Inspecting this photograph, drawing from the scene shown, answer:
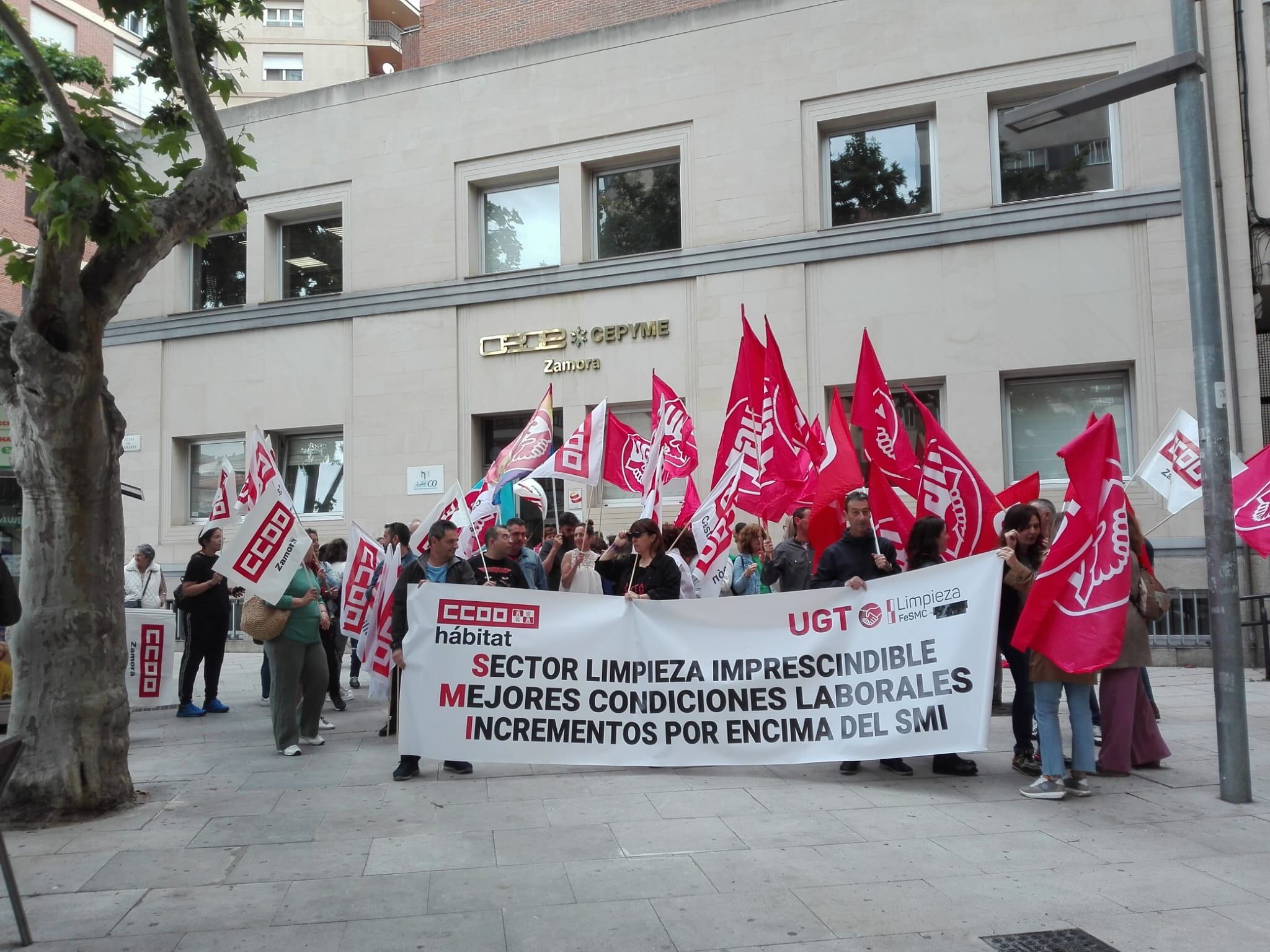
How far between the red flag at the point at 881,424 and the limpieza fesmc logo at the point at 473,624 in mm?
3080

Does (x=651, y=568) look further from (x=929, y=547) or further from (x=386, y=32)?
(x=386, y=32)

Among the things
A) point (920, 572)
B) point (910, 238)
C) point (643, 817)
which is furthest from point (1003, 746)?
point (910, 238)

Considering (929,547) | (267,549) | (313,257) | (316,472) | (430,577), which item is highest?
(313,257)

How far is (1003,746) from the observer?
8.17m

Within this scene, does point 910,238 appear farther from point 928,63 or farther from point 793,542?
point 793,542

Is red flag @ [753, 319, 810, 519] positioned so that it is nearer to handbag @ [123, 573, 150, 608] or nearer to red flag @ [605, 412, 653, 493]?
red flag @ [605, 412, 653, 493]

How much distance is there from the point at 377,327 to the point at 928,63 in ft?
32.3

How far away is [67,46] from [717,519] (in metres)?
32.9

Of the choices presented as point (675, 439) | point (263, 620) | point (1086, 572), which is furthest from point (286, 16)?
point (1086, 572)

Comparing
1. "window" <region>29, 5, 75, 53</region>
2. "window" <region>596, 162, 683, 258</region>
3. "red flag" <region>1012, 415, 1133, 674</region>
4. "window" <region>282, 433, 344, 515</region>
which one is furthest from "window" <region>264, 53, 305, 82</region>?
"red flag" <region>1012, 415, 1133, 674</region>

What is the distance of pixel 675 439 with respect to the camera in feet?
36.4

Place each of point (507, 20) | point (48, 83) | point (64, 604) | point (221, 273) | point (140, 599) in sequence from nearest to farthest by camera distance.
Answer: point (48, 83) → point (64, 604) → point (140, 599) → point (221, 273) → point (507, 20)

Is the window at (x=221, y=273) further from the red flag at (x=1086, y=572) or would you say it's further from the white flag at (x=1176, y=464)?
the red flag at (x=1086, y=572)

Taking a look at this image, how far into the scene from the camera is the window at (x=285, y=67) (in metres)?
54.0
